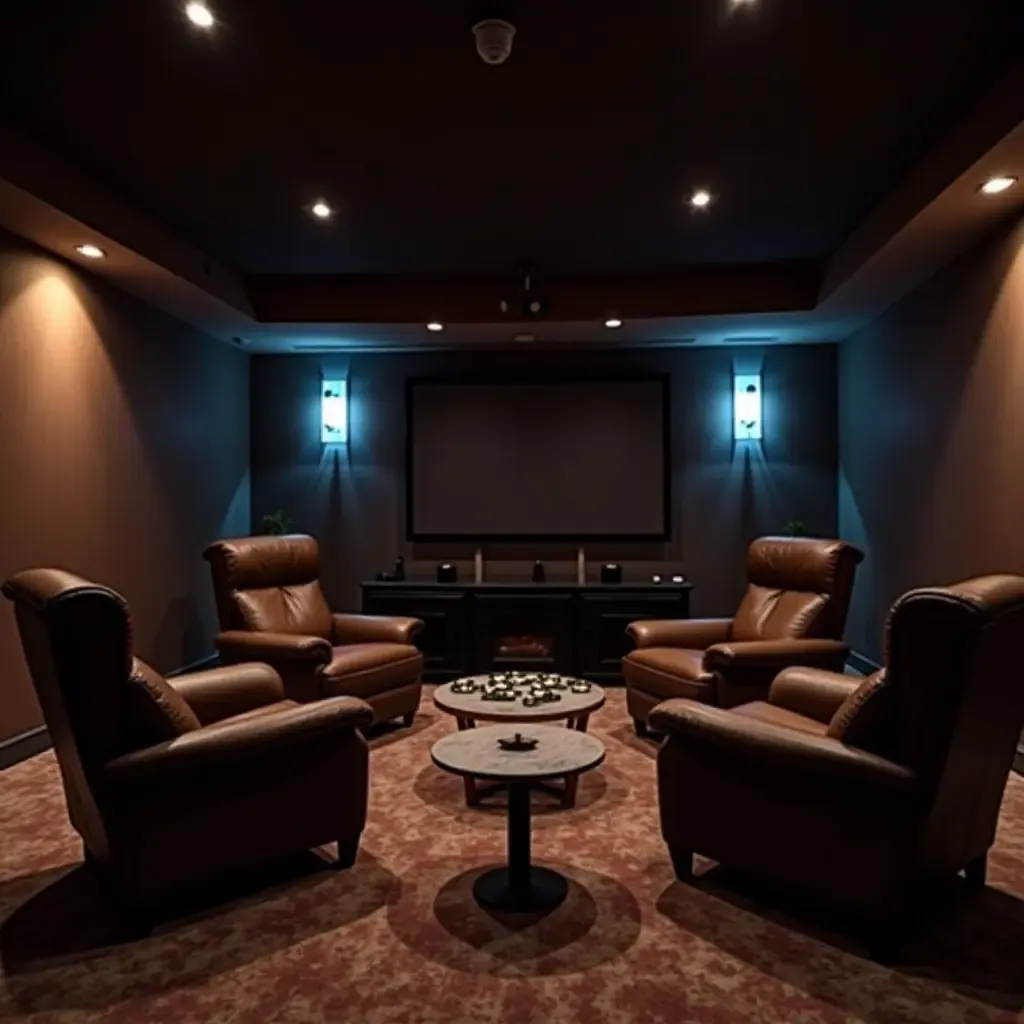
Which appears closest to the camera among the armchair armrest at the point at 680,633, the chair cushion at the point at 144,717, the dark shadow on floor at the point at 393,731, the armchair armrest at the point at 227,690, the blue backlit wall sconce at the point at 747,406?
the chair cushion at the point at 144,717

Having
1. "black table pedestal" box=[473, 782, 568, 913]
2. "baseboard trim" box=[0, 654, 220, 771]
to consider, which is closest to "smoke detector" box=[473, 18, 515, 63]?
"black table pedestal" box=[473, 782, 568, 913]

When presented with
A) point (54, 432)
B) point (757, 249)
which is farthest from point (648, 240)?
point (54, 432)

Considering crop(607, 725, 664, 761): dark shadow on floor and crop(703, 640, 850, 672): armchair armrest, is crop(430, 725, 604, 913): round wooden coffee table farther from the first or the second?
crop(607, 725, 664, 761): dark shadow on floor

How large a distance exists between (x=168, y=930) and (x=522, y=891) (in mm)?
1054

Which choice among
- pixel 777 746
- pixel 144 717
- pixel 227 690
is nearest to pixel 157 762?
pixel 144 717

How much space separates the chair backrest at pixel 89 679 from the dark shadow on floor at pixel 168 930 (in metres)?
0.26

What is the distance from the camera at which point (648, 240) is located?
4656 millimetres

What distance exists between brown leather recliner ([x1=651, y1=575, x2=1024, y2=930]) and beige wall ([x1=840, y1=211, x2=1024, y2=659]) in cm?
173

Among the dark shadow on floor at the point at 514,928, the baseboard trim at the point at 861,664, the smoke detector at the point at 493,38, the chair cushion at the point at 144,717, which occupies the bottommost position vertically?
the dark shadow on floor at the point at 514,928

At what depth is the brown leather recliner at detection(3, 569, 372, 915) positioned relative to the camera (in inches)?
88.1

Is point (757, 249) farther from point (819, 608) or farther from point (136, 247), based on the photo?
point (136, 247)

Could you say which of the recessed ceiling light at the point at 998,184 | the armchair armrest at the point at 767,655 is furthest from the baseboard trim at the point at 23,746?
the recessed ceiling light at the point at 998,184

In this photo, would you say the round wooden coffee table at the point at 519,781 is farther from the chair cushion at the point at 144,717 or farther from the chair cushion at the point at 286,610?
the chair cushion at the point at 286,610

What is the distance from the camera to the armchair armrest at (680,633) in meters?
4.59
